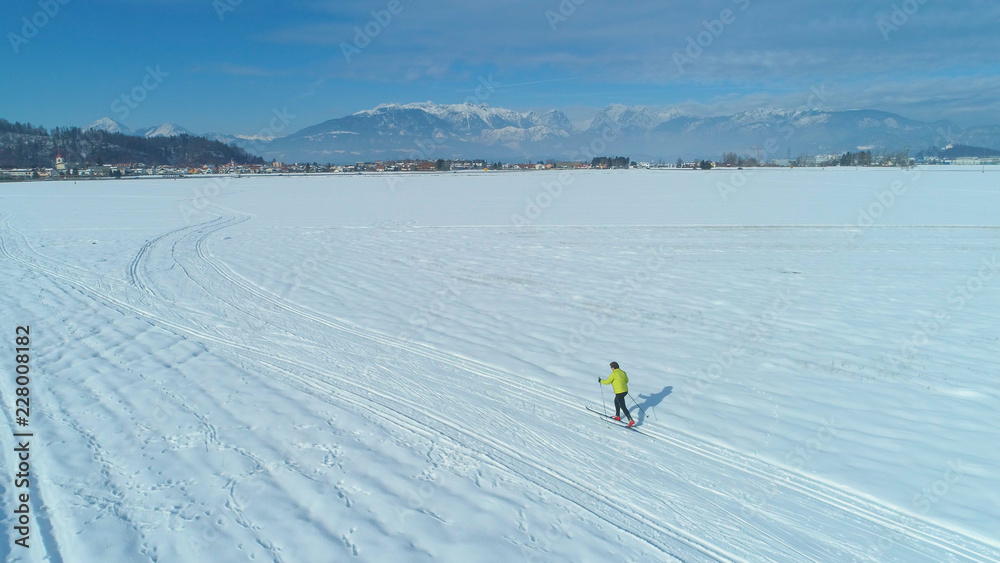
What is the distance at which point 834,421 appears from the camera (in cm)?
918

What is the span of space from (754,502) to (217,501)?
22.3ft

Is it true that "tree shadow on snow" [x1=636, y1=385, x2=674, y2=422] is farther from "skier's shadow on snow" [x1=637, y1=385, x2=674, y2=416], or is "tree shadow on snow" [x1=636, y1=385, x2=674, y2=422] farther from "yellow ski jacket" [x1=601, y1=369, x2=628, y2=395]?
"yellow ski jacket" [x1=601, y1=369, x2=628, y2=395]

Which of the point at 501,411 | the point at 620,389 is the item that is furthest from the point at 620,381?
the point at 501,411

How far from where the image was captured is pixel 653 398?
10078mm

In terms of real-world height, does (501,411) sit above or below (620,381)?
below

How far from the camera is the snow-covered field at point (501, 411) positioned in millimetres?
6289

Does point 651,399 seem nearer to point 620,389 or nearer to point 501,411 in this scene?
point 620,389

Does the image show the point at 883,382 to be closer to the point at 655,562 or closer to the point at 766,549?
the point at 766,549

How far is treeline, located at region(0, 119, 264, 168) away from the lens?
16000 centimetres

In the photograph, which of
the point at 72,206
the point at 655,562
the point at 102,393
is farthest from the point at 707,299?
the point at 72,206

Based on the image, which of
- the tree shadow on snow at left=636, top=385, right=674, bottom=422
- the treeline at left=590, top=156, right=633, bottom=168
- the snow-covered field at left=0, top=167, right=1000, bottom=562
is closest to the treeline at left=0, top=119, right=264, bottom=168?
the treeline at left=590, top=156, right=633, bottom=168

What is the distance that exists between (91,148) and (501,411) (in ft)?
728

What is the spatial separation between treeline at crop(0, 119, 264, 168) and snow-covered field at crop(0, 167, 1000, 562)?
7232 inches

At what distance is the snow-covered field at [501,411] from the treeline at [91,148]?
603 feet
